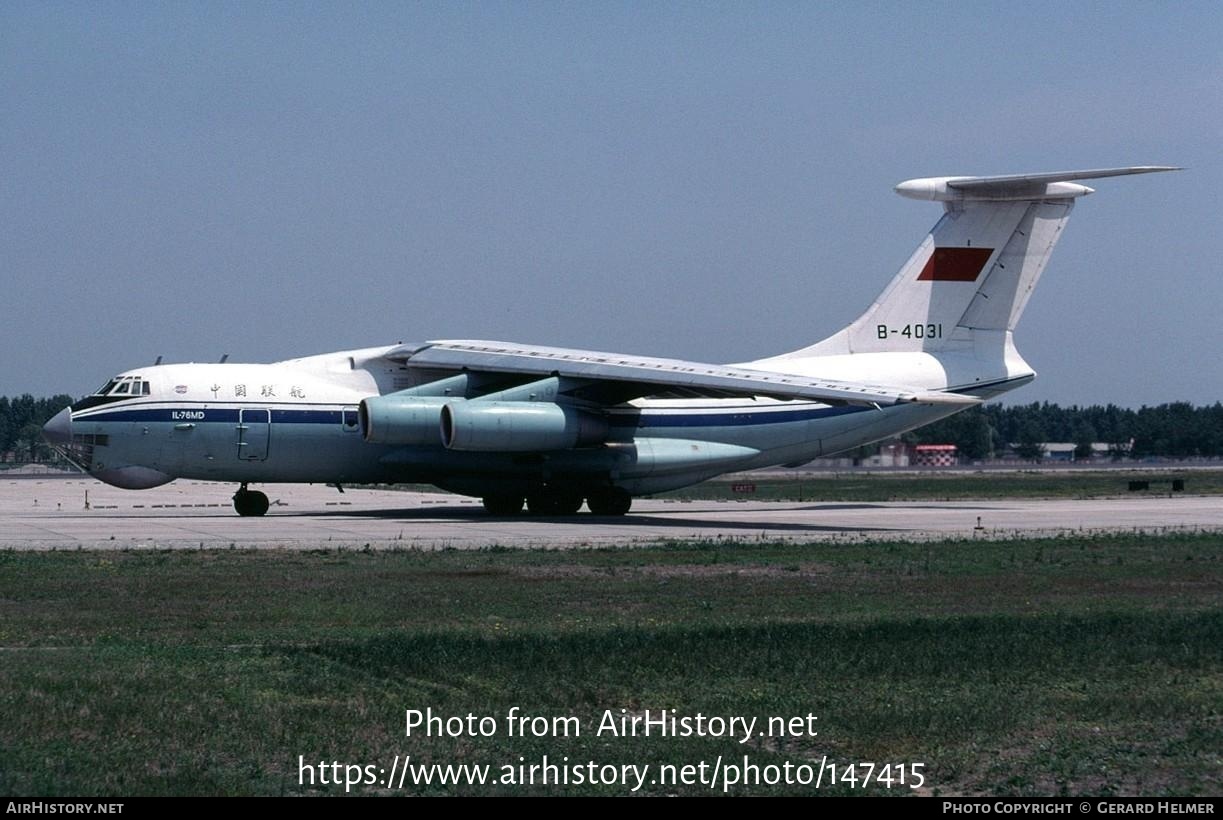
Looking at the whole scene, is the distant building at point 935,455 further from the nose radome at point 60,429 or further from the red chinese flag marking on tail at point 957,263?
the nose radome at point 60,429

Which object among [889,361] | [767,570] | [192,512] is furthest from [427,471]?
[767,570]

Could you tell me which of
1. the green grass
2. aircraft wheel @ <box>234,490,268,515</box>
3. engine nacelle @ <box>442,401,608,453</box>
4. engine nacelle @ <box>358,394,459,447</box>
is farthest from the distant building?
engine nacelle @ <box>358,394,459,447</box>

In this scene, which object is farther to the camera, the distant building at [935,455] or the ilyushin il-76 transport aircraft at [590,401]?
the distant building at [935,455]

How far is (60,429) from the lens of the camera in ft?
89.9

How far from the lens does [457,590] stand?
602 inches

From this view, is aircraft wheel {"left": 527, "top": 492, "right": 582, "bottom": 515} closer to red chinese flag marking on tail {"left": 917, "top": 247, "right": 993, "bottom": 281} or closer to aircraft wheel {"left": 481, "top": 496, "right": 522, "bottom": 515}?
aircraft wheel {"left": 481, "top": 496, "right": 522, "bottom": 515}

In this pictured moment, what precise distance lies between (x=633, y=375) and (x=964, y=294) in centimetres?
862

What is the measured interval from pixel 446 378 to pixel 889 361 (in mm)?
9267

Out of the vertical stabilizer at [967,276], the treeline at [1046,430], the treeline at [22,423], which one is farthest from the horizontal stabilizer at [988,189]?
the treeline at [22,423]

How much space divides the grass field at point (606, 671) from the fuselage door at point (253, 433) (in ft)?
33.9

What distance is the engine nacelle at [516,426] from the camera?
26688 millimetres

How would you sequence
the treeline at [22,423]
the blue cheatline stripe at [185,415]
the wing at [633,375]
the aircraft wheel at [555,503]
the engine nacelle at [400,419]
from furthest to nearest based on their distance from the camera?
1. the treeline at [22,423]
2. the aircraft wheel at [555,503]
3. the blue cheatline stripe at [185,415]
4. the engine nacelle at [400,419]
5. the wing at [633,375]
